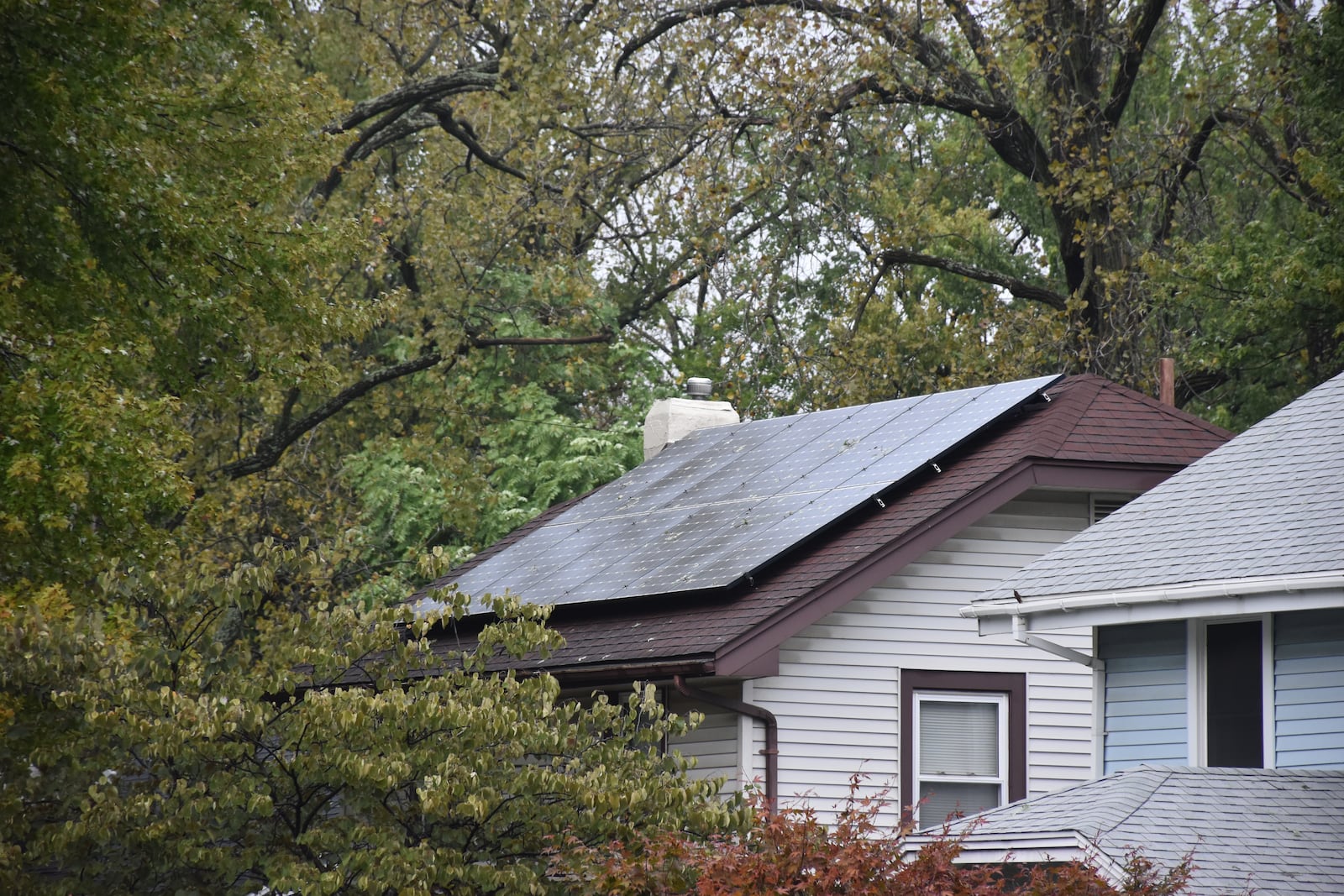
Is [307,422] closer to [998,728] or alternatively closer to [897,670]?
[897,670]

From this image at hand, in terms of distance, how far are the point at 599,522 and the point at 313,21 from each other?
621 inches

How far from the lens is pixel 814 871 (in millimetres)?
9719

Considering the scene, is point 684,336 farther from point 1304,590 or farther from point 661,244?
point 1304,590

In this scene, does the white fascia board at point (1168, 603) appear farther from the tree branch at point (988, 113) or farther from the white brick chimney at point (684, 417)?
the tree branch at point (988, 113)

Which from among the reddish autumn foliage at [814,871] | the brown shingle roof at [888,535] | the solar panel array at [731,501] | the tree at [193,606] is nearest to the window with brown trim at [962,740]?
the brown shingle roof at [888,535]

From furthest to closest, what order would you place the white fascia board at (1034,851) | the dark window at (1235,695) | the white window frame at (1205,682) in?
the dark window at (1235,695) < the white window frame at (1205,682) < the white fascia board at (1034,851)

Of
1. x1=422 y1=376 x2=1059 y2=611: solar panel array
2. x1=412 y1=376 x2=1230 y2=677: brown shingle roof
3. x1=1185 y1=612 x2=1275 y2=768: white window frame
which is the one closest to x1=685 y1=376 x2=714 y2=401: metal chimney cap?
x1=422 y1=376 x2=1059 y2=611: solar panel array

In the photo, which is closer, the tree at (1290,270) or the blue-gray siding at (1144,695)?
the blue-gray siding at (1144,695)

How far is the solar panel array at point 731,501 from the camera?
1504 cm

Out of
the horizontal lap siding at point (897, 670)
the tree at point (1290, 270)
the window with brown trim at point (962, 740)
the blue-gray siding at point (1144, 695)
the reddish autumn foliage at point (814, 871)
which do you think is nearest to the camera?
the reddish autumn foliage at point (814, 871)

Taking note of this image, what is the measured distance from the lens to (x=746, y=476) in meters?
17.7

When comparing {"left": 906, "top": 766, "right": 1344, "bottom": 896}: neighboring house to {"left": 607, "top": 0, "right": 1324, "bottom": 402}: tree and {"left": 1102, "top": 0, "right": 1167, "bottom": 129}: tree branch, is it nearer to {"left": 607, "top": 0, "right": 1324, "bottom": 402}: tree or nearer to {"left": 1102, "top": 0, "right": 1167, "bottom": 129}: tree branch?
{"left": 607, "top": 0, "right": 1324, "bottom": 402}: tree

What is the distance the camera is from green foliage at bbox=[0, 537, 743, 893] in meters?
10.3

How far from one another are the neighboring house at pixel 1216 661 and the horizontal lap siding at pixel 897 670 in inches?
62.9
